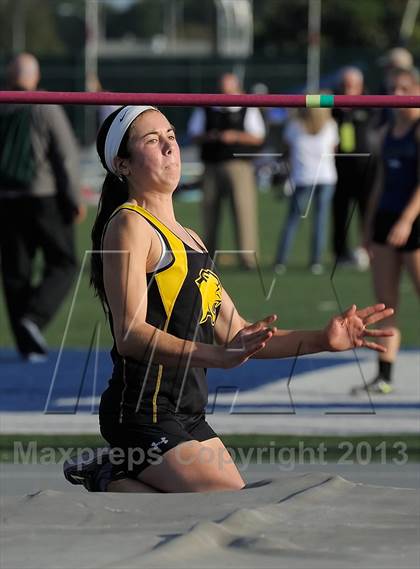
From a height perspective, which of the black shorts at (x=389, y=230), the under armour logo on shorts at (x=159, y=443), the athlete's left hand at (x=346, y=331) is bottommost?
the under armour logo on shorts at (x=159, y=443)

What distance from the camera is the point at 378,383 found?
9109 millimetres

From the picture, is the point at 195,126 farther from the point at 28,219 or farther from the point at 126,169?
the point at 126,169

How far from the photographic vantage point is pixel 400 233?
883cm

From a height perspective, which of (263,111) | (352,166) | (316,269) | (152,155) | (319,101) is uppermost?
(319,101)

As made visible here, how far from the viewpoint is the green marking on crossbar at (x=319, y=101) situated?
5.39 m

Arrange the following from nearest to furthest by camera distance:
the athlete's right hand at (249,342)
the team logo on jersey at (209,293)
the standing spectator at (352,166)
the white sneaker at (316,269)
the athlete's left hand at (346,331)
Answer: the athlete's right hand at (249,342), the athlete's left hand at (346,331), the team logo on jersey at (209,293), the standing spectator at (352,166), the white sneaker at (316,269)

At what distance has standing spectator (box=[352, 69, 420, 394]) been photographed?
9.06 metres

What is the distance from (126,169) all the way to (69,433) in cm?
310

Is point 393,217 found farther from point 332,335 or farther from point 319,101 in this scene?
point 332,335

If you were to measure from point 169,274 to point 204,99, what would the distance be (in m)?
0.68

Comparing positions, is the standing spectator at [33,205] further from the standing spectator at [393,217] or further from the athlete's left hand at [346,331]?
the athlete's left hand at [346,331]

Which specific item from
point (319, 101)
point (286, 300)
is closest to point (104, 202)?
point (319, 101)

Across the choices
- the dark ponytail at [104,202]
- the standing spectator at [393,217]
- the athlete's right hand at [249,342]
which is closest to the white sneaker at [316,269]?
the standing spectator at [393,217]

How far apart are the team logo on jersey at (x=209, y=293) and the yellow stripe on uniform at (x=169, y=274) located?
3.2 inches
